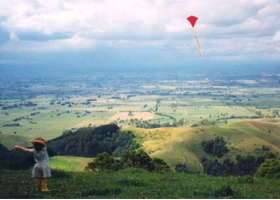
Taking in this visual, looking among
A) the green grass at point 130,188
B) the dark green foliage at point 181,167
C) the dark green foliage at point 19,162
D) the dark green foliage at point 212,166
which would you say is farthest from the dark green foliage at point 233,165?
the green grass at point 130,188

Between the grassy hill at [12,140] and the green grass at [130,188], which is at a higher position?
the green grass at [130,188]

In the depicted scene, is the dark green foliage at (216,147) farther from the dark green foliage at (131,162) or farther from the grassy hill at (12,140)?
the grassy hill at (12,140)

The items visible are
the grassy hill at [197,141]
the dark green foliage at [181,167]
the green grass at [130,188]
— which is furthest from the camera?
the grassy hill at [197,141]

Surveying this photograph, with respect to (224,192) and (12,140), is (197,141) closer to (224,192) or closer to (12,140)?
(12,140)

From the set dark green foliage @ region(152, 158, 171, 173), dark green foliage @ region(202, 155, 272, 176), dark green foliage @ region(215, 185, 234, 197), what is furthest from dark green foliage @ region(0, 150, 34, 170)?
dark green foliage @ region(202, 155, 272, 176)

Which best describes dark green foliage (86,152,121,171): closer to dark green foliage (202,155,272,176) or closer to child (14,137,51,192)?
child (14,137,51,192)

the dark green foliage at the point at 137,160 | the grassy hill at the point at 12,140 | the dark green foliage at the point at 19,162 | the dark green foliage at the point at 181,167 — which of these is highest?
the dark green foliage at the point at 137,160

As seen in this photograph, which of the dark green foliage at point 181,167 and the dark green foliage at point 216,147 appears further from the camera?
the dark green foliage at point 216,147
